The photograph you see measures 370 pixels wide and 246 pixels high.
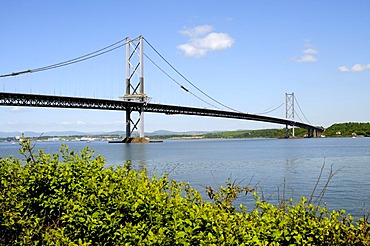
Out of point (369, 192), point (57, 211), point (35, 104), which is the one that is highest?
point (35, 104)

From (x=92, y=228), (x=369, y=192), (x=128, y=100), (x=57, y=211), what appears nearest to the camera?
(x=92, y=228)

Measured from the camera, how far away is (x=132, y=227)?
3271mm

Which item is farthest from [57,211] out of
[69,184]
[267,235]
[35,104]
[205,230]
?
[35,104]

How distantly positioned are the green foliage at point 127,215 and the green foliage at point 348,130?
117319 millimetres

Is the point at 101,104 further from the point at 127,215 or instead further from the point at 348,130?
the point at 348,130

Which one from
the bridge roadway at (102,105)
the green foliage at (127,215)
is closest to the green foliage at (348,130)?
the bridge roadway at (102,105)

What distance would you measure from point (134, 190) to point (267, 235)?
4.48 feet

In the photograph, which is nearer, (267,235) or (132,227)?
(267,235)

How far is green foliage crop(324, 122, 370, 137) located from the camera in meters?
116

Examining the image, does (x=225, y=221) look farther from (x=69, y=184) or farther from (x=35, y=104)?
(x=35, y=104)

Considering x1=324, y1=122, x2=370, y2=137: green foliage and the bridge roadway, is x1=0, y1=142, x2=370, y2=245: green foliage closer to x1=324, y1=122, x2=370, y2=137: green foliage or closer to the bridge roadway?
the bridge roadway

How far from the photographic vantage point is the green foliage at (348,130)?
116 m

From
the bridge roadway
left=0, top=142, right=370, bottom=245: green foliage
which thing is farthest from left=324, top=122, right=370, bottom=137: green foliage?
left=0, top=142, right=370, bottom=245: green foliage

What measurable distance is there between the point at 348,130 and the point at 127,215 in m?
123
